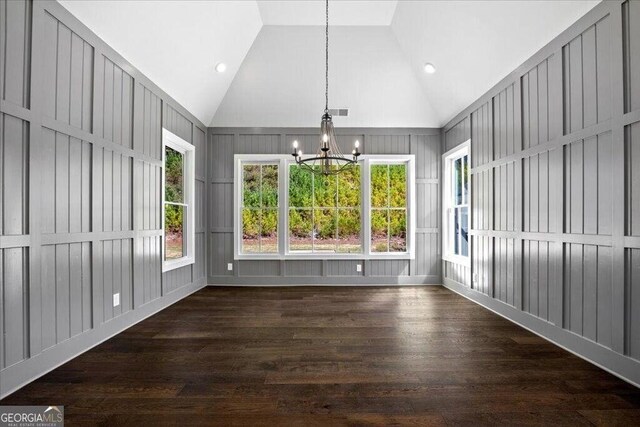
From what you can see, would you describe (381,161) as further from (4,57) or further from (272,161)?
(4,57)

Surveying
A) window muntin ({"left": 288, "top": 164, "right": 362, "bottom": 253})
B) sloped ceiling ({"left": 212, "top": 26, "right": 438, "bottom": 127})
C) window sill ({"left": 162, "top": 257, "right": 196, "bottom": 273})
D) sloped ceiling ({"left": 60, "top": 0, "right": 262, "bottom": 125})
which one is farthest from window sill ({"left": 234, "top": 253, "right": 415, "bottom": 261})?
sloped ceiling ({"left": 60, "top": 0, "right": 262, "bottom": 125})

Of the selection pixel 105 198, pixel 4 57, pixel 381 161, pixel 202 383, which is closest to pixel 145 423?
pixel 202 383

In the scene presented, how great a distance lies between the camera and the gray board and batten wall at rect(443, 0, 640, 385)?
7.41 feet

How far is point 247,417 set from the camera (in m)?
1.84

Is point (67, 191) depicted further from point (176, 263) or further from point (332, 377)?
point (332, 377)

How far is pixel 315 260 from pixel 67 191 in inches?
149

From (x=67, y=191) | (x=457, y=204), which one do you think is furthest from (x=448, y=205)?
(x=67, y=191)

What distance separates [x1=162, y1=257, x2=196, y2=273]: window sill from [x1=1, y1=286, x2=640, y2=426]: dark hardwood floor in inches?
30.6

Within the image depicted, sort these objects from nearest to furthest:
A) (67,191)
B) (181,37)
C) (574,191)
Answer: (67,191) < (574,191) < (181,37)

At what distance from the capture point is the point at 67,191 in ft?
8.41

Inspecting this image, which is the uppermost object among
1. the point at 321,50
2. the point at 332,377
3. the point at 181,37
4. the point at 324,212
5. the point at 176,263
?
the point at 321,50

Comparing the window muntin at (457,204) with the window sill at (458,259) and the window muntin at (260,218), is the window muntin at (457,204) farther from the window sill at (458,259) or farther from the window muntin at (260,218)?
the window muntin at (260,218)

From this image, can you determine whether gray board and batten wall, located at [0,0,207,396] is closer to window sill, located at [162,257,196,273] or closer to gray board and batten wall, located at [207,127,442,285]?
window sill, located at [162,257,196,273]

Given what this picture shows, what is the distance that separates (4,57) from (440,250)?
566cm
